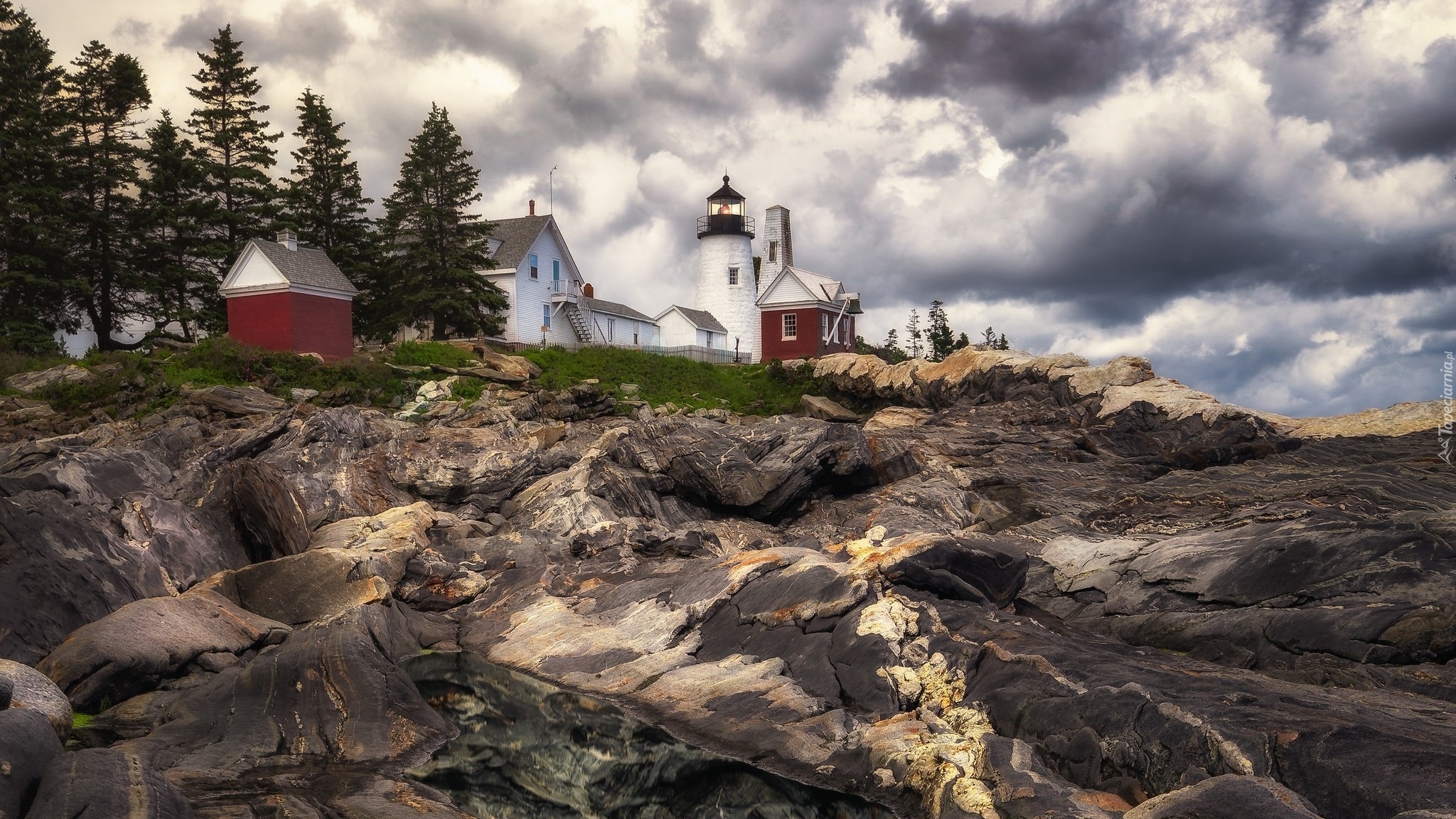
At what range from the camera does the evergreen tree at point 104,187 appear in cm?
4991

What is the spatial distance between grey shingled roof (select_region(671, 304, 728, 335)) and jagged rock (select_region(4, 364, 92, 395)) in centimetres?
4133

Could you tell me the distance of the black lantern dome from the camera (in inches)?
2844

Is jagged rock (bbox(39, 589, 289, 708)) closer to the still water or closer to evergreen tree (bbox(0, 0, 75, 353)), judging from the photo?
the still water

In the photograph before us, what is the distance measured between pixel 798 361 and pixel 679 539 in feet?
106

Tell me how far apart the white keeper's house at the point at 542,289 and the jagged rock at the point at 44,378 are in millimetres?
22100

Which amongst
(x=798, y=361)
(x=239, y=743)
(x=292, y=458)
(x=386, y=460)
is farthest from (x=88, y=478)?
(x=798, y=361)

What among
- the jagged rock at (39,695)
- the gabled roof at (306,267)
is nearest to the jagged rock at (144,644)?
the jagged rock at (39,695)

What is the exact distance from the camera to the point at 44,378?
41.0m

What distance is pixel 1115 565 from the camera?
67.5 ft

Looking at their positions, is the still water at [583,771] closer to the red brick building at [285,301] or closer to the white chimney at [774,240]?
the red brick building at [285,301]

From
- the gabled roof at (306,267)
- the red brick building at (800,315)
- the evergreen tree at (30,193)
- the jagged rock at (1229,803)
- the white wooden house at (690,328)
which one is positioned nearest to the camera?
the jagged rock at (1229,803)

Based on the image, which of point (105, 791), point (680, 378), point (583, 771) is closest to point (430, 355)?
point (680, 378)

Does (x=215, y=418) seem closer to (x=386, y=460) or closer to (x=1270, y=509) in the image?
(x=386, y=460)

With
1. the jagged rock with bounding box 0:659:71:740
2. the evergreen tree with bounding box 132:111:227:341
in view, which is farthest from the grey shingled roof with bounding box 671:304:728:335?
the jagged rock with bounding box 0:659:71:740
